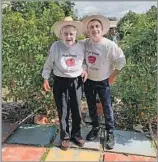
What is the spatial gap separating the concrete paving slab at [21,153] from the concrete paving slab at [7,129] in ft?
0.77

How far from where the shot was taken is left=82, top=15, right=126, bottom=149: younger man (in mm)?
3393

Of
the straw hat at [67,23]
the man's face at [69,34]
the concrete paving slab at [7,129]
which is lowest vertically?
the concrete paving slab at [7,129]

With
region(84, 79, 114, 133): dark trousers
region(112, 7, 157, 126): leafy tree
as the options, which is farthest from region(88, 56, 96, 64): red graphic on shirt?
region(112, 7, 157, 126): leafy tree

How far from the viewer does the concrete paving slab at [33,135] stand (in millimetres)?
3775

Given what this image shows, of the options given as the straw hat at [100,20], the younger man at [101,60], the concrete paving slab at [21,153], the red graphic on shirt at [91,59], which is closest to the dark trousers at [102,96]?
the younger man at [101,60]

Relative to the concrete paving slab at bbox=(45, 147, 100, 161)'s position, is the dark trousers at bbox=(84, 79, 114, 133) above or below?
above

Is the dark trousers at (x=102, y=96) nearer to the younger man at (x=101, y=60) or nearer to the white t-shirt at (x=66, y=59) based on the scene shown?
the younger man at (x=101, y=60)

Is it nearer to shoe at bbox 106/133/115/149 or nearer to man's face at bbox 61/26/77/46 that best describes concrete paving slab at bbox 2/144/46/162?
shoe at bbox 106/133/115/149

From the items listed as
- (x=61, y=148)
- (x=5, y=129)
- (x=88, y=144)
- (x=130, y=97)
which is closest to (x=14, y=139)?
(x=5, y=129)

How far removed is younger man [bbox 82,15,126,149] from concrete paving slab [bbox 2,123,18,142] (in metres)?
1.14

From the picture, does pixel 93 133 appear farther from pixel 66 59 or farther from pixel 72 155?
pixel 66 59

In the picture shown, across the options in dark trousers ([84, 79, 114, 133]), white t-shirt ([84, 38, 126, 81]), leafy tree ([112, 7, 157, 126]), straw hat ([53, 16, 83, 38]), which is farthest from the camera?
leafy tree ([112, 7, 157, 126])

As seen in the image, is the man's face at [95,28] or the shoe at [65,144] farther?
the shoe at [65,144]

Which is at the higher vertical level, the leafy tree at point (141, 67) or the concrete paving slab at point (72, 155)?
the leafy tree at point (141, 67)
